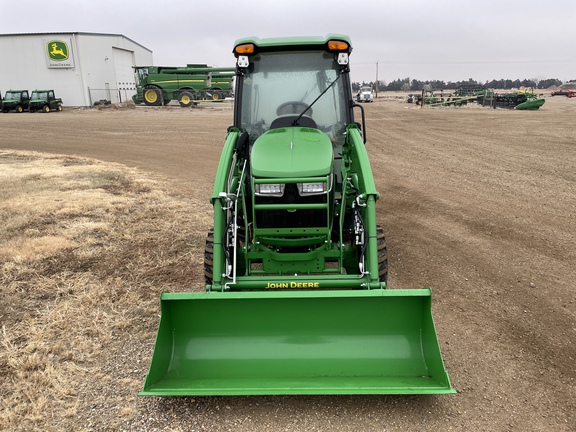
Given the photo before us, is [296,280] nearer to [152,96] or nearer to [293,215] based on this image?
[293,215]

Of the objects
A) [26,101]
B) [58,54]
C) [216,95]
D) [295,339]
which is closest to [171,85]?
[216,95]

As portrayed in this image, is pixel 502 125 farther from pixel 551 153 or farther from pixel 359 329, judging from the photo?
pixel 359 329

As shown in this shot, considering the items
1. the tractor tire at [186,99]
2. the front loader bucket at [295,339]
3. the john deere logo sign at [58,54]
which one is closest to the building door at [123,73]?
the john deere logo sign at [58,54]

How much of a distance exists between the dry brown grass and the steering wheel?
6.73 feet

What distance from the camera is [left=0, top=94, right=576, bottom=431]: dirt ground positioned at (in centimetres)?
291

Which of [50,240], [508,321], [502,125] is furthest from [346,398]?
[502,125]

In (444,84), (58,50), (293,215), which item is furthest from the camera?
(444,84)

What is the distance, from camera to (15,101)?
1212 inches

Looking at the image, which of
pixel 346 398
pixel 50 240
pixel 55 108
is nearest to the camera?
pixel 346 398

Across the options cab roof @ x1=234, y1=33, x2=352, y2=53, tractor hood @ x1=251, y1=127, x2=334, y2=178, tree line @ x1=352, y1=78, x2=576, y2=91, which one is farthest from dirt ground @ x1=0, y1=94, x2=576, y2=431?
tree line @ x1=352, y1=78, x2=576, y2=91

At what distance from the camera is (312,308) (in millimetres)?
3211

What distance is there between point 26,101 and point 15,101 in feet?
2.26

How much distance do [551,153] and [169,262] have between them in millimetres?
11203

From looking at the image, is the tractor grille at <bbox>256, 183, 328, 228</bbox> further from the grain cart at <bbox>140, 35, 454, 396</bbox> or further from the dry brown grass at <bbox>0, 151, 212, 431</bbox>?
the dry brown grass at <bbox>0, 151, 212, 431</bbox>
